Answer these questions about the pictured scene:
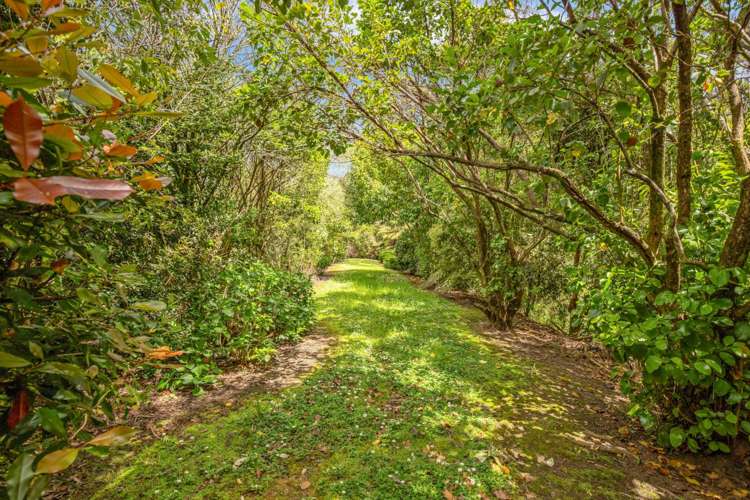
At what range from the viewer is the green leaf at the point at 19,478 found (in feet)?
2.36

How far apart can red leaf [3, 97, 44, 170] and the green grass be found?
2965 millimetres

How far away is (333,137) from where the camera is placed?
4.75 meters

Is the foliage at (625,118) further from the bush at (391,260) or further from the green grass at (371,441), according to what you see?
the bush at (391,260)

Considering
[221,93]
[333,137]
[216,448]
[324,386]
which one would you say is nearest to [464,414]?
[324,386]

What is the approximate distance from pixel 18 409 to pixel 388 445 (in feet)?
9.91

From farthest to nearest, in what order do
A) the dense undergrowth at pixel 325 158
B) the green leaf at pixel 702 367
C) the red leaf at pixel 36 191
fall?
the green leaf at pixel 702 367 → the dense undergrowth at pixel 325 158 → the red leaf at pixel 36 191

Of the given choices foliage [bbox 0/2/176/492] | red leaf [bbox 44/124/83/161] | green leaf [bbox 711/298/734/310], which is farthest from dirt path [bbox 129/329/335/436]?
green leaf [bbox 711/298/734/310]

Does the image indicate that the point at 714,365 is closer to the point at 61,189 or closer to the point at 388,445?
the point at 388,445

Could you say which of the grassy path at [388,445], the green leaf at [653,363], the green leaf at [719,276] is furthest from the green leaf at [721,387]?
the grassy path at [388,445]

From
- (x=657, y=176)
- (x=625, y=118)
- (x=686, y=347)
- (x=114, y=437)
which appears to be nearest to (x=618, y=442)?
(x=686, y=347)

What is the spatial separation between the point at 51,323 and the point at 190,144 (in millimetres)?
4935

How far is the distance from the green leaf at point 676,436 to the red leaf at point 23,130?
4204 mm

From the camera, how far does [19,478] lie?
0.73 m

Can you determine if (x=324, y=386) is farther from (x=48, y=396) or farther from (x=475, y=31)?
(x=475, y=31)
